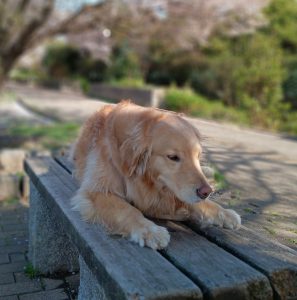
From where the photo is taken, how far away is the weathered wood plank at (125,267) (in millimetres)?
1594

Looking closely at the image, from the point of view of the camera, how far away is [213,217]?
2.42 m

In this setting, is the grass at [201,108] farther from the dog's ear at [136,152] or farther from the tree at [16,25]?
the dog's ear at [136,152]

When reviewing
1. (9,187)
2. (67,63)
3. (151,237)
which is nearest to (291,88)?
(9,187)

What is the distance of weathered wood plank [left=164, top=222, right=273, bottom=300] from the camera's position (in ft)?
5.47

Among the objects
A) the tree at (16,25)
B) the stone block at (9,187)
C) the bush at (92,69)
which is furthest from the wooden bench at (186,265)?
the bush at (92,69)

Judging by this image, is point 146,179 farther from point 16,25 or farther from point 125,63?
point 125,63

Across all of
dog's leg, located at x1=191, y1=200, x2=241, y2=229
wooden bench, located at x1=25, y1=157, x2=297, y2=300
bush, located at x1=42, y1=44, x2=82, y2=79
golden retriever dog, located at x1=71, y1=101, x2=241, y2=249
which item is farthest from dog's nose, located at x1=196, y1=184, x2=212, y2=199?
bush, located at x1=42, y1=44, x2=82, y2=79

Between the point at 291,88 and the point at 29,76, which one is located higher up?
the point at 291,88

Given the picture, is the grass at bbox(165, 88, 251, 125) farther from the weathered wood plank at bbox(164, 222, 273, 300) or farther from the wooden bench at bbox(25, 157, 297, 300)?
the weathered wood plank at bbox(164, 222, 273, 300)

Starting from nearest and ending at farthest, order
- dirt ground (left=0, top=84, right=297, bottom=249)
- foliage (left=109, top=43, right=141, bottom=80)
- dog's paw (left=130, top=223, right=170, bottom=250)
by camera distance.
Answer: dog's paw (left=130, top=223, right=170, bottom=250)
dirt ground (left=0, top=84, right=297, bottom=249)
foliage (left=109, top=43, right=141, bottom=80)

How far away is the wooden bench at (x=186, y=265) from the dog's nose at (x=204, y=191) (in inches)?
9.3

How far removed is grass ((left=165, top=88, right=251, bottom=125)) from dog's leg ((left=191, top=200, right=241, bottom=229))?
1214 cm

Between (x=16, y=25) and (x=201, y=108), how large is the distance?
9.16m

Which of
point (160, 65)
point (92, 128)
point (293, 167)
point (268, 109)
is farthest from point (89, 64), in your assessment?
point (92, 128)
